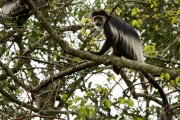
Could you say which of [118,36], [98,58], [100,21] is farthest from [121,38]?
[98,58]

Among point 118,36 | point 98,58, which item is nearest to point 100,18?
point 118,36

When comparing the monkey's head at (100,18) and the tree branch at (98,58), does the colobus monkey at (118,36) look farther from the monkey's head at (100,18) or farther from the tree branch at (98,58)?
the tree branch at (98,58)

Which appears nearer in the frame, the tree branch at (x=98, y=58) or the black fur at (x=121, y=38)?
the tree branch at (x=98, y=58)

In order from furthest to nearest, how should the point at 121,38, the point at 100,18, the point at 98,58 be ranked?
the point at 121,38 < the point at 100,18 < the point at 98,58

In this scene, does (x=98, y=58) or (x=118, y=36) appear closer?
(x=98, y=58)

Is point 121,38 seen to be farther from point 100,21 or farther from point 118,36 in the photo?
point 100,21

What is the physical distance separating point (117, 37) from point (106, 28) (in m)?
0.18

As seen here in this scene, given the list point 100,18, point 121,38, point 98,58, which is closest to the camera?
point 98,58

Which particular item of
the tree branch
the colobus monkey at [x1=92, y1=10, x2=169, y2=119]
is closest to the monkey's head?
the colobus monkey at [x1=92, y1=10, x2=169, y2=119]

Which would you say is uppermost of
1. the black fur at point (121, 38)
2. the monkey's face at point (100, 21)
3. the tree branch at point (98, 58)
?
the monkey's face at point (100, 21)

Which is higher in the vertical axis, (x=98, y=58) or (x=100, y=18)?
(x=100, y=18)

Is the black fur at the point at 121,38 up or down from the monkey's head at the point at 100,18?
down

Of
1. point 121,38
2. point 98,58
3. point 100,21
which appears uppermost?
point 100,21

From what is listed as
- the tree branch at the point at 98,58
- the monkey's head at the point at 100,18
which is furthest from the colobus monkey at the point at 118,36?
the tree branch at the point at 98,58
